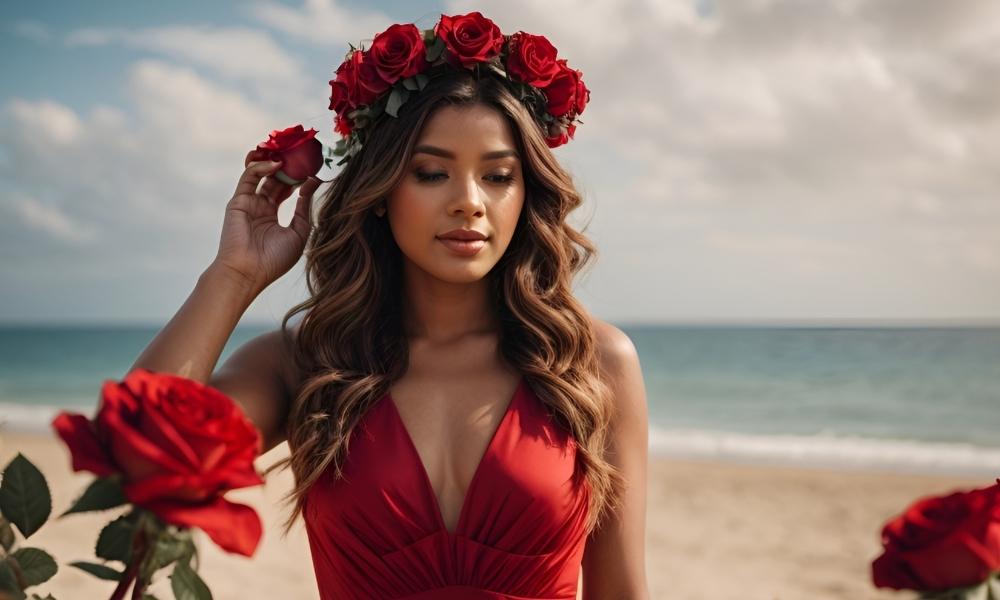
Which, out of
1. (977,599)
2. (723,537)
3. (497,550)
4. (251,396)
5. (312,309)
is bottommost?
(977,599)

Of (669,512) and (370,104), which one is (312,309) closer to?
(370,104)

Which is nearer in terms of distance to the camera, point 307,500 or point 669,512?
point 307,500

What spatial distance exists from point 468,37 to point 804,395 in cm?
2135

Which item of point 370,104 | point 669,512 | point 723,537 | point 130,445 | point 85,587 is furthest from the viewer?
point 669,512

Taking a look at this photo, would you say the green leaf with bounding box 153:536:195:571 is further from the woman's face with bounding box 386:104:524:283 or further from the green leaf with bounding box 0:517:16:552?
the woman's face with bounding box 386:104:524:283

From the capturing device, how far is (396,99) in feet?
9.14

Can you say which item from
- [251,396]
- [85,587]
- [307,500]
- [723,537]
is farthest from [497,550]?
[723,537]

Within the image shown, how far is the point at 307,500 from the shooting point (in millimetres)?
2785

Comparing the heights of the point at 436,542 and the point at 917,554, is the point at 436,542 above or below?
above

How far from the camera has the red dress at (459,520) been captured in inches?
106

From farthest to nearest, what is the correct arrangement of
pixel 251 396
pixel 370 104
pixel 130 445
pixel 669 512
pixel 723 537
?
pixel 669 512
pixel 723 537
pixel 370 104
pixel 251 396
pixel 130 445

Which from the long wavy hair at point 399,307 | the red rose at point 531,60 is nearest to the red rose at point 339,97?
the long wavy hair at point 399,307

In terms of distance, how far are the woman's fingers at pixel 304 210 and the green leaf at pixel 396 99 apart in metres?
0.37

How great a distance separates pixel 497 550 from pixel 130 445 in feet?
6.61
